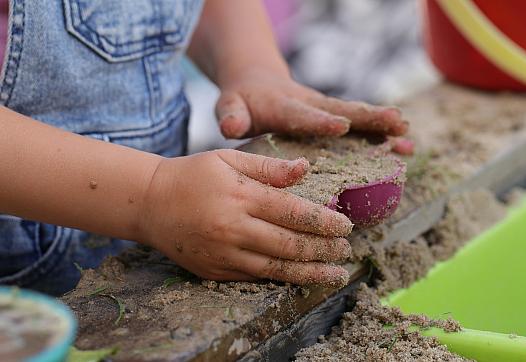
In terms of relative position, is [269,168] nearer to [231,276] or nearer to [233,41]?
[231,276]

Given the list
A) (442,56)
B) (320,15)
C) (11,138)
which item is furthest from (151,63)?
(320,15)

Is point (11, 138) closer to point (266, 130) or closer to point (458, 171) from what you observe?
point (266, 130)

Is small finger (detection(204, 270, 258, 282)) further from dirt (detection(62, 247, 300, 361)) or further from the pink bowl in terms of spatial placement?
the pink bowl

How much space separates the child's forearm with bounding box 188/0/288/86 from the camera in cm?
129

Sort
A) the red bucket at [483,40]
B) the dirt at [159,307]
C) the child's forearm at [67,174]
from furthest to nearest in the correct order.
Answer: the red bucket at [483,40] < the child's forearm at [67,174] < the dirt at [159,307]

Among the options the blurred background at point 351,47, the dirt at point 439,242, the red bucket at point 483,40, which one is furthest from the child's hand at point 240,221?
the blurred background at point 351,47

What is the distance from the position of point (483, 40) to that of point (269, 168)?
0.96m

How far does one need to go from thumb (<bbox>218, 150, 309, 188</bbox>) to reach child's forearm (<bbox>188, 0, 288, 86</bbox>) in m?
0.44

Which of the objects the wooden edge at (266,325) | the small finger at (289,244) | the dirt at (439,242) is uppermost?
the small finger at (289,244)

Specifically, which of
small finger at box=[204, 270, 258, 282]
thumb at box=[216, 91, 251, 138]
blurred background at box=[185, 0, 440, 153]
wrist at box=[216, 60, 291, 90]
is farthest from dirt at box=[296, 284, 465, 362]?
blurred background at box=[185, 0, 440, 153]

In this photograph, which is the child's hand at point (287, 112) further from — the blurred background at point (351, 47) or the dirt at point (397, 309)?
the blurred background at point (351, 47)

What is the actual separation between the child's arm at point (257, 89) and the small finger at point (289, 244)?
0.26 meters

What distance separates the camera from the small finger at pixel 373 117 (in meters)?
1.09

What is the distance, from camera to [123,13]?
3.54 feet
